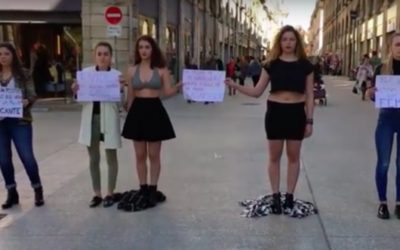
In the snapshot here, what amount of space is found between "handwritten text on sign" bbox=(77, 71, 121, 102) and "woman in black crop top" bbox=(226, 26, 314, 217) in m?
1.29

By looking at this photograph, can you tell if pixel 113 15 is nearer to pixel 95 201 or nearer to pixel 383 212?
pixel 95 201

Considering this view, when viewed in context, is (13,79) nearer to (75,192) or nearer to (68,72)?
(75,192)

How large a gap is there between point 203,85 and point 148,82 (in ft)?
1.93

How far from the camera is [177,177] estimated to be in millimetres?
7598

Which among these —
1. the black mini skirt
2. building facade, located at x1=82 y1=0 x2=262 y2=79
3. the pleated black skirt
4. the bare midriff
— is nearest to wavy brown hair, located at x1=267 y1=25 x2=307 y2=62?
the bare midriff

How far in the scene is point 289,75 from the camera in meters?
5.43

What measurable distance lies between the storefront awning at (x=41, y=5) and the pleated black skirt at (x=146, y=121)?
12.2 metres

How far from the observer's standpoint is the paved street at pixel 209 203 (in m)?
4.99

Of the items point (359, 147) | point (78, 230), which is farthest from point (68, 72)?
point (78, 230)

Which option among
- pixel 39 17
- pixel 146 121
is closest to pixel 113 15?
pixel 39 17

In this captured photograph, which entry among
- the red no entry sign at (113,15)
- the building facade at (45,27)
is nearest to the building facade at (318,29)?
the building facade at (45,27)

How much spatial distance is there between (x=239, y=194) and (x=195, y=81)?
1.55m

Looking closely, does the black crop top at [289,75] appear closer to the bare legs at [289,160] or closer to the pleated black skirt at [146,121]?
the bare legs at [289,160]

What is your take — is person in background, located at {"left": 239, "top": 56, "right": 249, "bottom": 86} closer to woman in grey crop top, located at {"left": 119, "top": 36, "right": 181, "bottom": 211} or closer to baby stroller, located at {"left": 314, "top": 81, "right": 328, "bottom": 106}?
baby stroller, located at {"left": 314, "top": 81, "right": 328, "bottom": 106}
